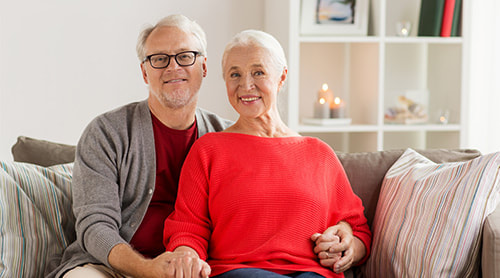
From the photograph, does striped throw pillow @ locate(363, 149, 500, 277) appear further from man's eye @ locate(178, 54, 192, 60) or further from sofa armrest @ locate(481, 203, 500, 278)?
man's eye @ locate(178, 54, 192, 60)

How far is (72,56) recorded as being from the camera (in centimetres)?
307

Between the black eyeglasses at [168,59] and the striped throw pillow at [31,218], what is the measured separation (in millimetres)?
517

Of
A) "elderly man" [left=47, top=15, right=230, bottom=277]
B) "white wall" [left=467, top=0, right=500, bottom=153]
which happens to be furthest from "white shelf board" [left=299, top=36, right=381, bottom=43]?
"elderly man" [left=47, top=15, right=230, bottom=277]

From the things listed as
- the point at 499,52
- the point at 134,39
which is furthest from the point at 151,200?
the point at 499,52

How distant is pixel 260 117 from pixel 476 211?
0.70 meters

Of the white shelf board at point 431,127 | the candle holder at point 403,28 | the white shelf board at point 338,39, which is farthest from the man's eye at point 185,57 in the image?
the candle holder at point 403,28

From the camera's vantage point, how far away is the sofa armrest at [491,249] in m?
1.55

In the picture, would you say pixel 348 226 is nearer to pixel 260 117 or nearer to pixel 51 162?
pixel 260 117

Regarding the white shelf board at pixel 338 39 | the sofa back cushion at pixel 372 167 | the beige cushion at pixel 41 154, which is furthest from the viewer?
the white shelf board at pixel 338 39

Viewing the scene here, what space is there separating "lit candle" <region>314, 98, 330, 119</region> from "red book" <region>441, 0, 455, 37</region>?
741 mm

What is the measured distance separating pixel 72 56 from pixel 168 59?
52.6 inches

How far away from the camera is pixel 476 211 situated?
1.64 m

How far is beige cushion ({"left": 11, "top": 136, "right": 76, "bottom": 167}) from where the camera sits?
2205 mm

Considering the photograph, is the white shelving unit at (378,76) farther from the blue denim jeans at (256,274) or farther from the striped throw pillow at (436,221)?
the blue denim jeans at (256,274)
